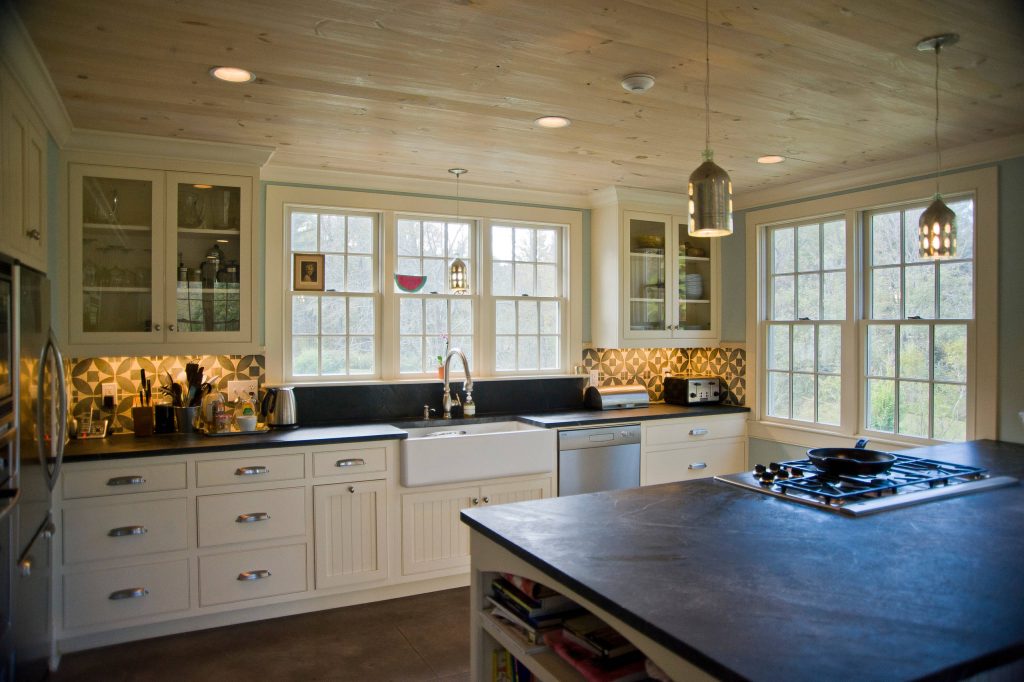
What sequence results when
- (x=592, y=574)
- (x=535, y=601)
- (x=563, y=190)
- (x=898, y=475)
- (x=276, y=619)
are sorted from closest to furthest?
(x=592, y=574), (x=535, y=601), (x=898, y=475), (x=276, y=619), (x=563, y=190)

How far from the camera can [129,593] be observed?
124 inches

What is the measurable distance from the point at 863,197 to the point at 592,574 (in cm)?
352

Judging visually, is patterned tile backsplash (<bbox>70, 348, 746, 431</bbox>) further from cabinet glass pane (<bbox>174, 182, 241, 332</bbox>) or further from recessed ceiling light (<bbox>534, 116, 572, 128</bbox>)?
recessed ceiling light (<bbox>534, 116, 572, 128</bbox>)

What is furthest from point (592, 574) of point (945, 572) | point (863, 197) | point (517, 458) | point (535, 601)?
point (863, 197)

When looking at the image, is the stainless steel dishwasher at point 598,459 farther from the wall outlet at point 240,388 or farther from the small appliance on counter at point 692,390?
the wall outlet at point 240,388

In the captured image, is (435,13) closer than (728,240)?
Yes

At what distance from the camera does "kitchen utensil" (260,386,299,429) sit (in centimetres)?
384

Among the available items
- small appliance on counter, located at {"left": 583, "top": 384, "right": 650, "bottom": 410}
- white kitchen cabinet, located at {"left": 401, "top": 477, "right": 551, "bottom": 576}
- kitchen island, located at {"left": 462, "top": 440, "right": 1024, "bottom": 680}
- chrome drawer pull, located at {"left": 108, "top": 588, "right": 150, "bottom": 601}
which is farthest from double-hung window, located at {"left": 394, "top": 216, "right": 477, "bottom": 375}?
kitchen island, located at {"left": 462, "top": 440, "right": 1024, "bottom": 680}

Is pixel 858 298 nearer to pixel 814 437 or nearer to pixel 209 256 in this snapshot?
pixel 814 437

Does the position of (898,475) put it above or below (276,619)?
above

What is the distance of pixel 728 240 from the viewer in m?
5.12

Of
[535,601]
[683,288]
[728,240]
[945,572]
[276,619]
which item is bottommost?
[276,619]

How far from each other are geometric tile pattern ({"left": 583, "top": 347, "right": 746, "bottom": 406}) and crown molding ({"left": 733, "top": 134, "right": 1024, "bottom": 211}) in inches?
42.4

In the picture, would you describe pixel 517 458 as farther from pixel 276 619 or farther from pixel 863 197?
pixel 863 197
